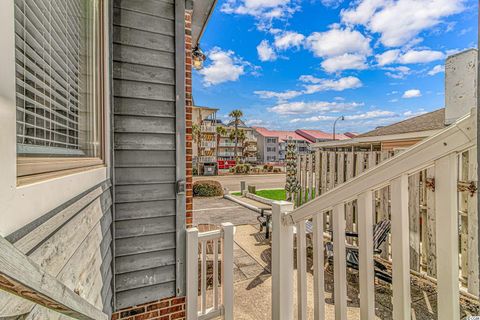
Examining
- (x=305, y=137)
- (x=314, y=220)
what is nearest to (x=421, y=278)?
(x=314, y=220)

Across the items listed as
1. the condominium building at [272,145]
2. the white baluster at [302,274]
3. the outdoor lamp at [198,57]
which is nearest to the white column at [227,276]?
the white baluster at [302,274]

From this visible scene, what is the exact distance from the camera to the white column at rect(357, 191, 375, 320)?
1.01m

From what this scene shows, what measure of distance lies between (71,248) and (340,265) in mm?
1179

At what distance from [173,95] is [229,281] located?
1775mm

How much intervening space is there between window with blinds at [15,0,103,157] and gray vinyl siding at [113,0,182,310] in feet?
1.06

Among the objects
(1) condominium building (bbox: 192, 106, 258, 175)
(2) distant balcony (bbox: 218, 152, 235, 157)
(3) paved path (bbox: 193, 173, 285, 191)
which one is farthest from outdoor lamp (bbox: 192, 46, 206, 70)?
(2) distant balcony (bbox: 218, 152, 235, 157)

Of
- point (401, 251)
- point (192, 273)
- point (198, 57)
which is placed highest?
point (198, 57)

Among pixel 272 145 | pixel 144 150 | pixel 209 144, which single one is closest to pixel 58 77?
pixel 144 150

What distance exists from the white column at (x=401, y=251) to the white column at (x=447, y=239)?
0.36ft

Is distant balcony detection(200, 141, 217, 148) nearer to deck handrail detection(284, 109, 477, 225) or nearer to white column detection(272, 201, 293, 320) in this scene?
white column detection(272, 201, 293, 320)

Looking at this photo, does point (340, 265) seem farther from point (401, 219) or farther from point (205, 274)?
point (205, 274)

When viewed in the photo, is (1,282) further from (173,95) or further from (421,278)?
(421,278)

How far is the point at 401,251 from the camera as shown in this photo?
896mm

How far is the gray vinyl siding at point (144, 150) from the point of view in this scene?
Result: 6.08 ft
